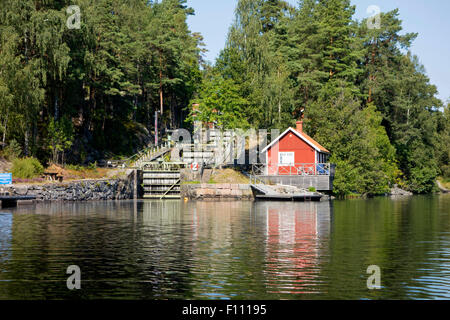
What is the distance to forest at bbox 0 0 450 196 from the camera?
157 feet

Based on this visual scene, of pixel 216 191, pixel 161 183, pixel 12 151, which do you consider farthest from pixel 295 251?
pixel 161 183

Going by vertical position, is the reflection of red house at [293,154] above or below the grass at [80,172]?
above

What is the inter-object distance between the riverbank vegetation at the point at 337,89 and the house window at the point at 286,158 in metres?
5.54

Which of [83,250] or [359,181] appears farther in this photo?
[359,181]

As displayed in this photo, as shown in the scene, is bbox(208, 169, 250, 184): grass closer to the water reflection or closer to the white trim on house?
the white trim on house

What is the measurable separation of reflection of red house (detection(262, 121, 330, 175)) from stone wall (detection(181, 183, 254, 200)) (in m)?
7.64

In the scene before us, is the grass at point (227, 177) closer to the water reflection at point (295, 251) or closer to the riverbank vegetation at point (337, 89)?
the riverbank vegetation at point (337, 89)

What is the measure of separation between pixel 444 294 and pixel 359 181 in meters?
50.5

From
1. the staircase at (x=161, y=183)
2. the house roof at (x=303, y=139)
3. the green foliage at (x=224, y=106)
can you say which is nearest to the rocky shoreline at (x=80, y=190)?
the staircase at (x=161, y=183)

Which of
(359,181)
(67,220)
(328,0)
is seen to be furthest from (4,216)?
(328,0)

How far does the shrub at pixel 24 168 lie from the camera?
151ft

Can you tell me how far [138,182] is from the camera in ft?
181

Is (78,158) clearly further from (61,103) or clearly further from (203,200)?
(203,200)

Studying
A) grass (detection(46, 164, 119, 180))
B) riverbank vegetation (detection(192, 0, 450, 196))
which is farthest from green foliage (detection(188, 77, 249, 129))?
grass (detection(46, 164, 119, 180))
